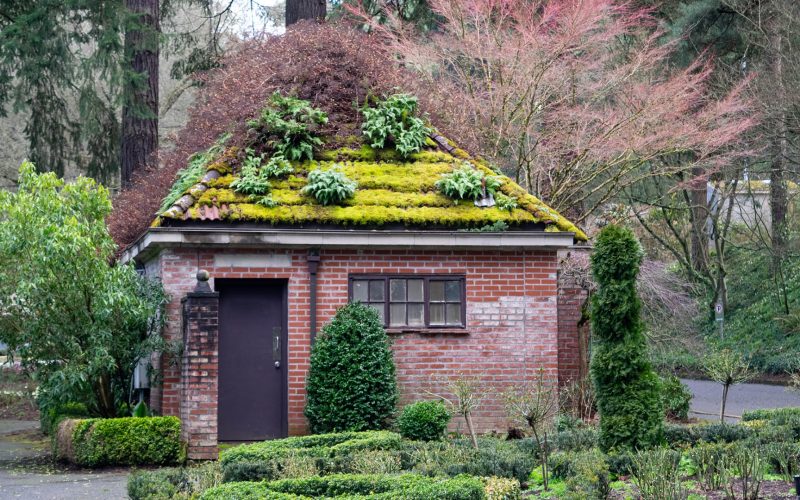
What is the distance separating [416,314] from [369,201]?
71.3 inches

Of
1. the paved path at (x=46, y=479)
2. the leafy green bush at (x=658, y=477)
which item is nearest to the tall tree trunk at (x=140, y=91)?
the paved path at (x=46, y=479)

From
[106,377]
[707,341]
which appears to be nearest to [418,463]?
[106,377]

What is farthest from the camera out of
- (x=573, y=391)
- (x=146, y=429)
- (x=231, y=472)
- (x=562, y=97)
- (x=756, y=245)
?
(x=756, y=245)

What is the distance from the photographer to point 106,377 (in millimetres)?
14898

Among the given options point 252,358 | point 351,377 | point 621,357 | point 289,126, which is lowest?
point 351,377

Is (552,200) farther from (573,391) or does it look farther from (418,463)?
(418,463)

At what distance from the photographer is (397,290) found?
596 inches

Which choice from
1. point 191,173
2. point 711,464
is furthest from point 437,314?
point 711,464

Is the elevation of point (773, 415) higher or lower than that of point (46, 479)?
higher

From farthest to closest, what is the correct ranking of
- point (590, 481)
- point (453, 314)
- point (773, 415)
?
point (453, 314), point (773, 415), point (590, 481)

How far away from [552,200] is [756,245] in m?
16.8

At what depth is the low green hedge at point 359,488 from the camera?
27.3ft

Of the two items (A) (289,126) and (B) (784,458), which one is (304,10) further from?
(B) (784,458)

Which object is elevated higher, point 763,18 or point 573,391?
point 763,18
